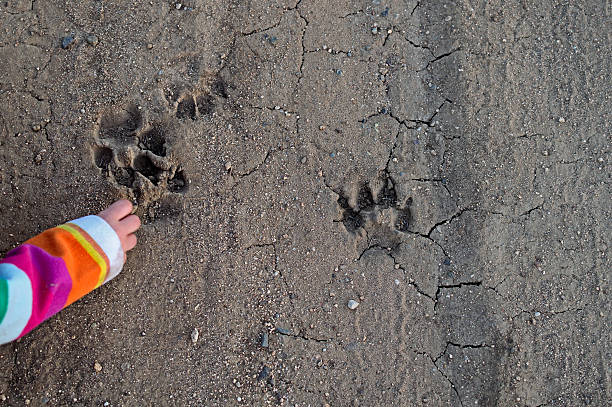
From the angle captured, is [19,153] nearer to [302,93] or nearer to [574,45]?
[302,93]

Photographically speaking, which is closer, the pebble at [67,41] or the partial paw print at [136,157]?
the partial paw print at [136,157]

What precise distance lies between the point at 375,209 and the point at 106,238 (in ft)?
4.24

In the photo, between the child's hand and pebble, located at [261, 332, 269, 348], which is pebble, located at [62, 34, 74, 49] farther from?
pebble, located at [261, 332, 269, 348]

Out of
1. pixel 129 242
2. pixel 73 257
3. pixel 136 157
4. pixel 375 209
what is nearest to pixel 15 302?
pixel 73 257

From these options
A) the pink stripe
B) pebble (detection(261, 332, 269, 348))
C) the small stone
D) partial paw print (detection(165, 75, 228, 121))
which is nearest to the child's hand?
the pink stripe

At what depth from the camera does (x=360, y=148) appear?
2.66m

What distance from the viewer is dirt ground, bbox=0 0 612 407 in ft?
7.89

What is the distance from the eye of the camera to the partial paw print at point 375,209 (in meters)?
2.59

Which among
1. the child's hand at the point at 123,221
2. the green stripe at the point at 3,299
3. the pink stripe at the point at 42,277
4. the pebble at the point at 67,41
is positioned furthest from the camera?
the pebble at the point at 67,41

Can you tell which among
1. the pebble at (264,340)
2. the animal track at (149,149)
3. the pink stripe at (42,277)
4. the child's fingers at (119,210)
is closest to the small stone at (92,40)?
the animal track at (149,149)

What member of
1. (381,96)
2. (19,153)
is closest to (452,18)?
(381,96)

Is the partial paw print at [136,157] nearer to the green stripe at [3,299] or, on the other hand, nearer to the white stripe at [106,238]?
the white stripe at [106,238]

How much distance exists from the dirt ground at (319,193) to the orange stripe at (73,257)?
19cm

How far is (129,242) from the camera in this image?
2.40 metres
